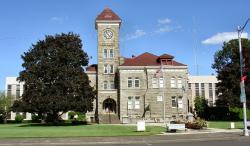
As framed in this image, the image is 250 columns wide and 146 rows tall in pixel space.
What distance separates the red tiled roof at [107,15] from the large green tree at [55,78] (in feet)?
39.5

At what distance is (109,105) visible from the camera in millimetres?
71000

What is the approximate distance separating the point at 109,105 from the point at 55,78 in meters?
16.3

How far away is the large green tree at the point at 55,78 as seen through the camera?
5578cm

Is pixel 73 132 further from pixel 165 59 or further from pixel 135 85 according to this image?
pixel 165 59

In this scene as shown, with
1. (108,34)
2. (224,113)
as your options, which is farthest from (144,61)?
(224,113)

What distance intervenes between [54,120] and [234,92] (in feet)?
102

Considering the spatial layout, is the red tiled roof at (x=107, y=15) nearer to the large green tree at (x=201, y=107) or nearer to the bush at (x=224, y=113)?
the bush at (x=224, y=113)

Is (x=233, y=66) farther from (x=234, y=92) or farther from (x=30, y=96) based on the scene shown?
(x=30, y=96)

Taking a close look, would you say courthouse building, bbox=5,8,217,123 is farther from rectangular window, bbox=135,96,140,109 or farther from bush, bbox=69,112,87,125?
bush, bbox=69,112,87,125

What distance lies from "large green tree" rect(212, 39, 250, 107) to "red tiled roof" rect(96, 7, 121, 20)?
21.3 m

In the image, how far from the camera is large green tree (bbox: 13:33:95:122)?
55.8 m

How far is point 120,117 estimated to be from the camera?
66812 millimetres

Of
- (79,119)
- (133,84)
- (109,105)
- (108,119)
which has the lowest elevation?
(79,119)

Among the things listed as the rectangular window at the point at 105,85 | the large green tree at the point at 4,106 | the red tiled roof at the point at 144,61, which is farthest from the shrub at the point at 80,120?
the large green tree at the point at 4,106
